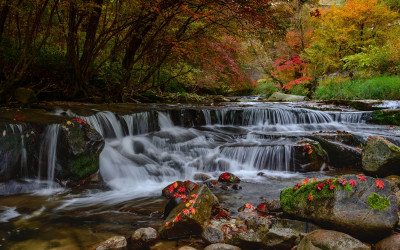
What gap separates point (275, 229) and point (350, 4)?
16.3 m

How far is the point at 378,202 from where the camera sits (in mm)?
2787

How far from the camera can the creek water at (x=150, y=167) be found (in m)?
3.48

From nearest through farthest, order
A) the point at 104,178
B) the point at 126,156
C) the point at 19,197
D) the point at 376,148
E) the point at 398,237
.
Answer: the point at 398,237 < the point at 19,197 < the point at 376,148 < the point at 104,178 < the point at 126,156

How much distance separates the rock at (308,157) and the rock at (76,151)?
4588mm

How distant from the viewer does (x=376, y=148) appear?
4.71 metres

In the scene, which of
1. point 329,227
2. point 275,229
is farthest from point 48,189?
point 329,227

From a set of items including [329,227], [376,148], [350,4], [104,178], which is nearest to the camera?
[329,227]

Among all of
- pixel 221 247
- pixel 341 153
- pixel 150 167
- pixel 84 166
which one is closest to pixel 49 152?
pixel 84 166

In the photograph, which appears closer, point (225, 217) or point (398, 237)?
point (398, 237)

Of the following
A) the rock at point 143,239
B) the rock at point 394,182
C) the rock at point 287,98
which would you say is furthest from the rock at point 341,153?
the rock at point 287,98

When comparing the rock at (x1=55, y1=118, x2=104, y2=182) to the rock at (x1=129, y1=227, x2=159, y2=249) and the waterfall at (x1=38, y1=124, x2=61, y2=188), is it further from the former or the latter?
the rock at (x1=129, y1=227, x2=159, y2=249)

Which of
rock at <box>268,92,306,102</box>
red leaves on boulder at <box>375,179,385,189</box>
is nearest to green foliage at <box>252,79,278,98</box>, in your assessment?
rock at <box>268,92,306,102</box>

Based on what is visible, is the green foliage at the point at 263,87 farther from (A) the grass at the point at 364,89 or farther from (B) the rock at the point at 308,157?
(B) the rock at the point at 308,157

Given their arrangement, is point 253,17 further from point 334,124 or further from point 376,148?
point 334,124
